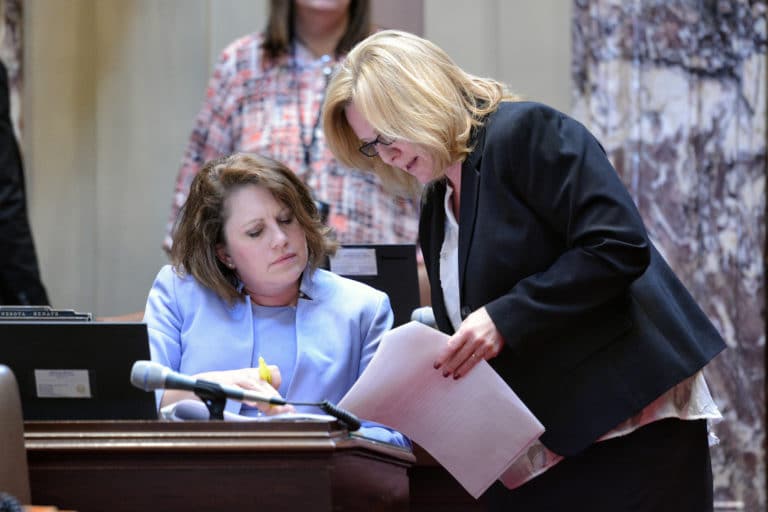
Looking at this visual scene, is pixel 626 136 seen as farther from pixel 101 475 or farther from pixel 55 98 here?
pixel 101 475

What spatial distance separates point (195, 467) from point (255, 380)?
423 mm

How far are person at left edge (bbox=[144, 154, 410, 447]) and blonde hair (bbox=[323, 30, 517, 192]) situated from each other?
47 centimetres

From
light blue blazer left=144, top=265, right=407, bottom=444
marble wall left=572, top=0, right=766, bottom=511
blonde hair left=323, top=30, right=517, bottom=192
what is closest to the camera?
blonde hair left=323, top=30, right=517, bottom=192

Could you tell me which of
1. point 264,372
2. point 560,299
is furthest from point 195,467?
point 560,299

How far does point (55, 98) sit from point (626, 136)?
2.46 metres

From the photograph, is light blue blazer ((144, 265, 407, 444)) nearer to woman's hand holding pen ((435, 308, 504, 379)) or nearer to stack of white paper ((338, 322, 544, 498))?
stack of white paper ((338, 322, 544, 498))

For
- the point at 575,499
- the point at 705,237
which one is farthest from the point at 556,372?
the point at 705,237

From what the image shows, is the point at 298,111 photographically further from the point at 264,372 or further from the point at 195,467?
the point at 195,467

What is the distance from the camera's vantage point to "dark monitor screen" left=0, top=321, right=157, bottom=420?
2.38 m

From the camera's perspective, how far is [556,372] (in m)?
2.38

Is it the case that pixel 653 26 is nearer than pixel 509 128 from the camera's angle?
No

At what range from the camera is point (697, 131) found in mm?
5082

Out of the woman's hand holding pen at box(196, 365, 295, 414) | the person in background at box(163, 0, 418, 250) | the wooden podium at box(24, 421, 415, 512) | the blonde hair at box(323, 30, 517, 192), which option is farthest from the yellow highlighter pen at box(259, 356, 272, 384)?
the person in background at box(163, 0, 418, 250)

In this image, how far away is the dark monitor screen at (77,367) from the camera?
2375 millimetres
